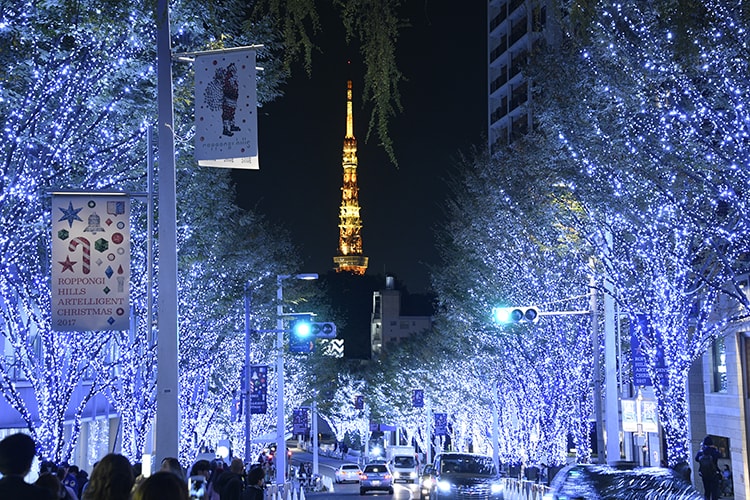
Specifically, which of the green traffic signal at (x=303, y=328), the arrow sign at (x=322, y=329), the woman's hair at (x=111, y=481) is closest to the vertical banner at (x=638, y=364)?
the arrow sign at (x=322, y=329)

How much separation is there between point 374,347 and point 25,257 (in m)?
122

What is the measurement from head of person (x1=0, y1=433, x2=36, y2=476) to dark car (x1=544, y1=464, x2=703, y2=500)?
1066 centimetres

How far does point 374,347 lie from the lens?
144m

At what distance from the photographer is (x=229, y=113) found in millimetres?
12469

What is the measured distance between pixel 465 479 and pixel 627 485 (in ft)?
47.2

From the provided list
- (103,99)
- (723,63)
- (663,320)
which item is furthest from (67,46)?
(663,320)

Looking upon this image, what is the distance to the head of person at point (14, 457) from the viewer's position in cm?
652

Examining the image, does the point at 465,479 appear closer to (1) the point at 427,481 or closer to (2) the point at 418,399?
(1) the point at 427,481

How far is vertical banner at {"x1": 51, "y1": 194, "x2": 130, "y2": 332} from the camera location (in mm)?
13477

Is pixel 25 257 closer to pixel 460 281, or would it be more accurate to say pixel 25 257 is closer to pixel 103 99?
pixel 103 99

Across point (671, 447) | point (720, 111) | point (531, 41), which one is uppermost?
point (531, 41)

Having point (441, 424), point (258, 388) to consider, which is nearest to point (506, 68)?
point (441, 424)

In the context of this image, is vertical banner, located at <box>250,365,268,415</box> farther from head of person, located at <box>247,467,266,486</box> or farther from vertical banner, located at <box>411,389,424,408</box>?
vertical banner, located at <box>411,389,424,408</box>

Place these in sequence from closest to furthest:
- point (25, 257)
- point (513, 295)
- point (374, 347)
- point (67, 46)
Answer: point (67, 46), point (25, 257), point (513, 295), point (374, 347)
